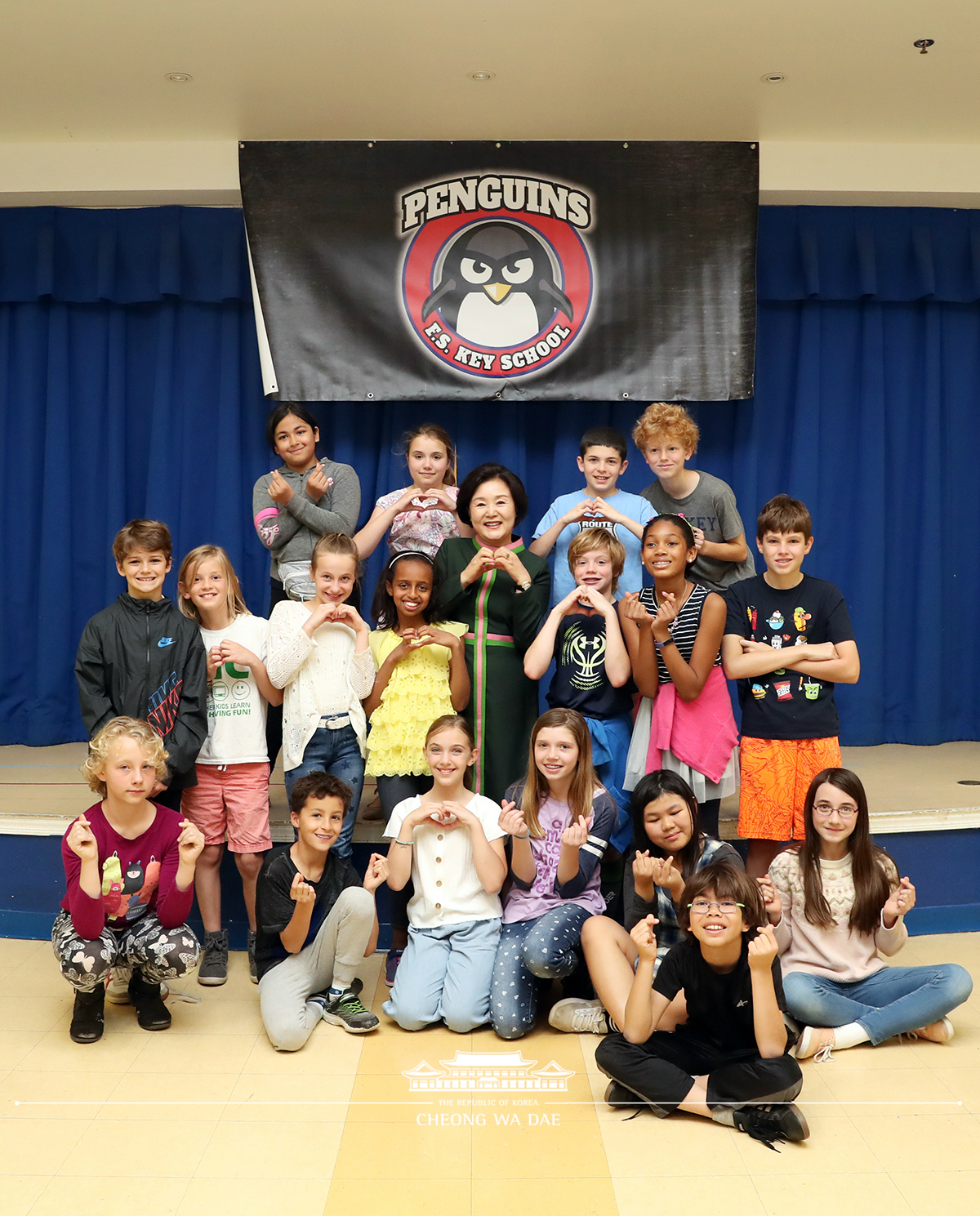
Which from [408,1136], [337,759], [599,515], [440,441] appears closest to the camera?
[408,1136]

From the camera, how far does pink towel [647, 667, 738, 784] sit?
9.58 feet

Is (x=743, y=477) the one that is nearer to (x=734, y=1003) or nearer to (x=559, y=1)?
(x=559, y=1)

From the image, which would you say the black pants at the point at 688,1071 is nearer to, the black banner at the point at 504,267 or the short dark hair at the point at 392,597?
the short dark hair at the point at 392,597

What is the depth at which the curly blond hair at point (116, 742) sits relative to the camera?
2.64 metres

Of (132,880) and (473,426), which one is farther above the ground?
(473,426)

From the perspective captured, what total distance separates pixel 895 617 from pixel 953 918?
63.1 inches

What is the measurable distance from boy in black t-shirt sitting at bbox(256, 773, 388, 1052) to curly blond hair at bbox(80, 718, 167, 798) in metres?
0.35

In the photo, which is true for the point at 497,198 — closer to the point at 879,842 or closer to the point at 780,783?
the point at 780,783

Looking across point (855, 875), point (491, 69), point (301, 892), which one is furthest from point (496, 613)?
point (491, 69)

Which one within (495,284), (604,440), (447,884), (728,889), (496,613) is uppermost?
(495,284)

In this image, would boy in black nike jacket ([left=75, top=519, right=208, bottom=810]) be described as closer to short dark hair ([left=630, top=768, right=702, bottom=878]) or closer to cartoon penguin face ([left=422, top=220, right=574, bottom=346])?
short dark hair ([left=630, top=768, right=702, bottom=878])

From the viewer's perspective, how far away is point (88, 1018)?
2637 mm

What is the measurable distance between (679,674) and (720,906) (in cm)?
77

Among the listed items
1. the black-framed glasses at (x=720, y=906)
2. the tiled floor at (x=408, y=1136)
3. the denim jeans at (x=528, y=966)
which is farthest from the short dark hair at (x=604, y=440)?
the tiled floor at (x=408, y=1136)
